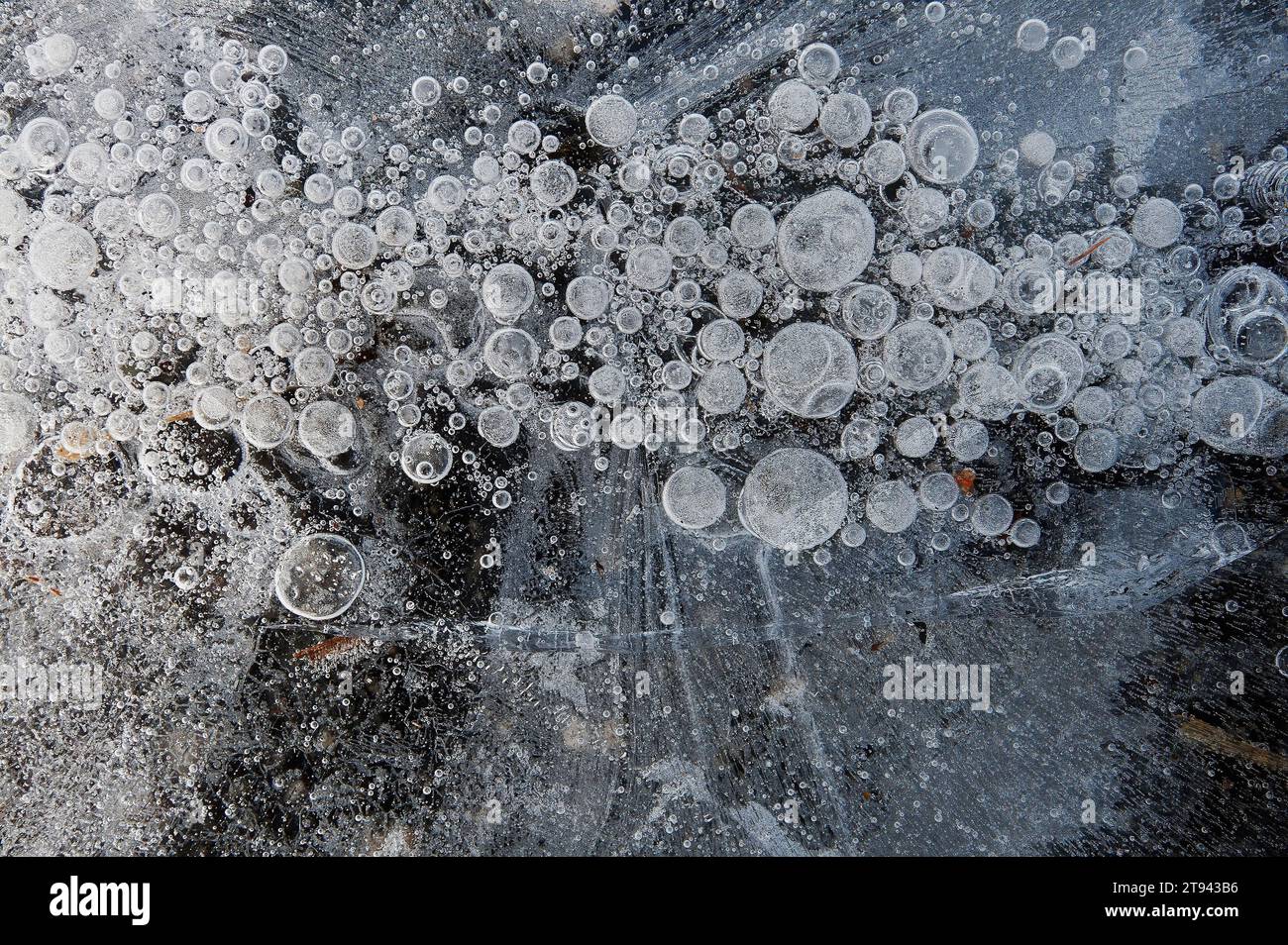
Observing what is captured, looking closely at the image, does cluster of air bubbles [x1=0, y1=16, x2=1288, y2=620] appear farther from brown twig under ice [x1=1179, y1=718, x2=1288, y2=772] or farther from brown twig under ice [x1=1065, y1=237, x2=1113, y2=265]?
brown twig under ice [x1=1179, y1=718, x2=1288, y2=772]

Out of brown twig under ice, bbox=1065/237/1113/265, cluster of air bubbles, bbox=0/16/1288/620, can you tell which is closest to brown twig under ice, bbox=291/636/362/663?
cluster of air bubbles, bbox=0/16/1288/620

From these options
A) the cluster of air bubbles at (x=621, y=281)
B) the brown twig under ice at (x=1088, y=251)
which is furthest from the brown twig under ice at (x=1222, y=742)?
the brown twig under ice at (x=1088, y=251)

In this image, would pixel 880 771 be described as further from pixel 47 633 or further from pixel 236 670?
pixel 47 633

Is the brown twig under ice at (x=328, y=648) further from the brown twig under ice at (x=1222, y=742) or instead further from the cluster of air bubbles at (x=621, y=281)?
the brown twig under ice at (x=1222, y=742)

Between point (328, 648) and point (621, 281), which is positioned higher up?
point (621, 281)

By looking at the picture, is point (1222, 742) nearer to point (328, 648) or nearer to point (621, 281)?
point (621, 281)

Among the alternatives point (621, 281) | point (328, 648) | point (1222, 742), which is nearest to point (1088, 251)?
point (621, 281)
